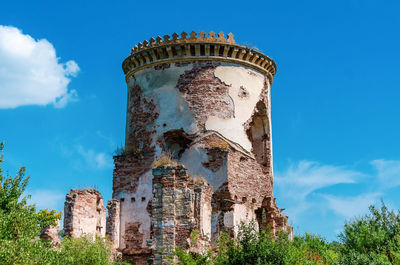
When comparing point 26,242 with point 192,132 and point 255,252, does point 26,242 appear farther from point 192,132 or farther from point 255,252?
point 192,132

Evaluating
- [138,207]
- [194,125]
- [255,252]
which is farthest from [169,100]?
[255,252]

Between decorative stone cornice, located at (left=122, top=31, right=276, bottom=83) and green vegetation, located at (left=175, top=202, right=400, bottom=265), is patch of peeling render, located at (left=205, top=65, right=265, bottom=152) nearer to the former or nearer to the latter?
decorative stone cornice, located at (left=122, top=31, right=276, bottom=83)

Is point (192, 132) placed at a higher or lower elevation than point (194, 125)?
lower

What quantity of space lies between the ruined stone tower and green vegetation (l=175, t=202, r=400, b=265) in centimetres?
204

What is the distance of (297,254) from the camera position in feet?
45.9

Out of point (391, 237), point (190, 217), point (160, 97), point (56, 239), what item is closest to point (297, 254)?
point (190, 217)

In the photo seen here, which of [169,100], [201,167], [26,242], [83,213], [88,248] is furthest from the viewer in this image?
[169,100]

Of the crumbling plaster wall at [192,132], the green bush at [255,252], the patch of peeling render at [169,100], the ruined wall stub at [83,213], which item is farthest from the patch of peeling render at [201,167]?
the green bush at [255,252]

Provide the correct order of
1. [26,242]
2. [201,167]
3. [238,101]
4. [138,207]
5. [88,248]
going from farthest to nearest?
[238,101]
[138,207]
[201,167]
[88,248]
[26,242]

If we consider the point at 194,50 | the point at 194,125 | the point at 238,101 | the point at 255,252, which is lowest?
the point at 255,252

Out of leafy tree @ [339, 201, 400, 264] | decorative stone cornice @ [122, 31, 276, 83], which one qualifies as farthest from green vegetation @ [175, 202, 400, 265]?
decorative stone cornice @ [122, 31, 276, 83]

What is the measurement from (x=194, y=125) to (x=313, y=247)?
28.4 ft

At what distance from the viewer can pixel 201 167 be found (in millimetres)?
19875

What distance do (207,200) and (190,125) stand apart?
3.83m
